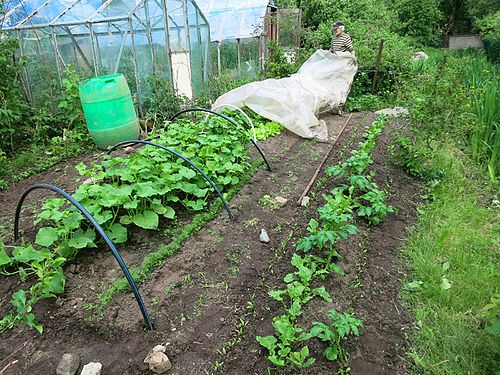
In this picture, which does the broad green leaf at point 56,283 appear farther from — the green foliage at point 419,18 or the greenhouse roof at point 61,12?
the green foliage at point 419,18

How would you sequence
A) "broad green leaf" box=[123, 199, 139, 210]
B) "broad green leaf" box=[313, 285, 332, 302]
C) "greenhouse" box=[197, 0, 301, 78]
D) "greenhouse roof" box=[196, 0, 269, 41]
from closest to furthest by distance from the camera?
"broad green leaf" box=[313, 285, 332, 302] → "broad green leaf" box=[123, 199, 139, 210] → "greenhouse" box=[197, 0, 301, 78] → "greenhouse roof" box=[196, 0, 269, 41]

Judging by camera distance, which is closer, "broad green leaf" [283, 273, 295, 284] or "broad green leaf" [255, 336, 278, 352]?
"broad green leaf" [255, 336, 278, 352]

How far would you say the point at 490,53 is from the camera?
13.2m

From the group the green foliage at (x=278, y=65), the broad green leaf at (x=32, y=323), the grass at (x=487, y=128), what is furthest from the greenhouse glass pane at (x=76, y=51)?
the grass at (x=487, y=128)

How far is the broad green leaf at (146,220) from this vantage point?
9.67 feet

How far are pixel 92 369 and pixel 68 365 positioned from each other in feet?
0.48

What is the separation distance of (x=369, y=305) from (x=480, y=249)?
1318mm

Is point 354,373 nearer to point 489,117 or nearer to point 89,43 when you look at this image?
point 489,117

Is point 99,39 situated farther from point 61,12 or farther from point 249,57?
point 249,57

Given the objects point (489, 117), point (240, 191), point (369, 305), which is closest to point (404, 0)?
point (489, 117)

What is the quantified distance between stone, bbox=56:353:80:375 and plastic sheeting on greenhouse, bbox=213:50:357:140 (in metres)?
4.30

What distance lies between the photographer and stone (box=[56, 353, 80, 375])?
6.30ft

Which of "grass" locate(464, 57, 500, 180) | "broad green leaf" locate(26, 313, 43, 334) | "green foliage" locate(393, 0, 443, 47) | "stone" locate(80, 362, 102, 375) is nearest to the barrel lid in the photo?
"broad green leaf" locate(26, 313, 43, 334)

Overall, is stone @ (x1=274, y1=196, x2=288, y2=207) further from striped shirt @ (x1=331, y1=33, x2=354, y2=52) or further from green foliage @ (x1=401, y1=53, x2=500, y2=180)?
striped shirt @ (x1=331, y1=33, x2=354, y2=52)
